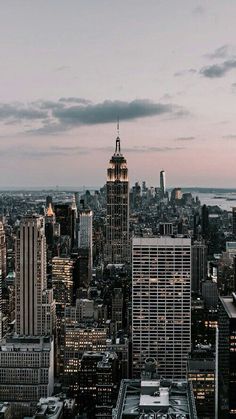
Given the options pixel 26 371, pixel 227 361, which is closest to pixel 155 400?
pixel 227 361

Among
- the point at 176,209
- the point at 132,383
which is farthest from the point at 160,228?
the point at 132,383

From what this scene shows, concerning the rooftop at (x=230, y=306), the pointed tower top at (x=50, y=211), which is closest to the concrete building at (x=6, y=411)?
the rooftop at (x=230, y=306)

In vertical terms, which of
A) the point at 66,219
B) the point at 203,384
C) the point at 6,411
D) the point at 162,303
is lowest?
the point at 6,411

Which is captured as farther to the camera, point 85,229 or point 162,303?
point 85,229

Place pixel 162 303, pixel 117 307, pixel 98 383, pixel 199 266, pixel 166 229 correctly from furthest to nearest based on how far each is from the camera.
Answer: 1. pixel 166 229
2. pixel 199 266
3. pixel 117 307
4. pixel 162 303
5. pixel 98 383

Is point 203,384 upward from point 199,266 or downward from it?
downward

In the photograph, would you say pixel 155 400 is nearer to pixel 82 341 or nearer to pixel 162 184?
pixel 82 341
